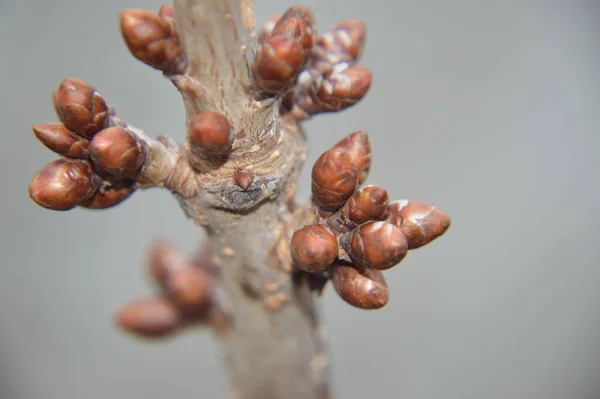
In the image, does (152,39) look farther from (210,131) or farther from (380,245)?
(380,245)

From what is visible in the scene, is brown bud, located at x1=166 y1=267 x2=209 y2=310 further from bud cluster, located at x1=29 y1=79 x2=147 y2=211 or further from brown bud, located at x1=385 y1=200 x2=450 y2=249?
brown bud, located at x1=385 y1=200 x2=450 y2=249

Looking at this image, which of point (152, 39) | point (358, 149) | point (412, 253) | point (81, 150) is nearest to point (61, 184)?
point (81, 150)

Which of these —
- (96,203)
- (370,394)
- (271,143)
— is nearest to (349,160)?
(271,143)

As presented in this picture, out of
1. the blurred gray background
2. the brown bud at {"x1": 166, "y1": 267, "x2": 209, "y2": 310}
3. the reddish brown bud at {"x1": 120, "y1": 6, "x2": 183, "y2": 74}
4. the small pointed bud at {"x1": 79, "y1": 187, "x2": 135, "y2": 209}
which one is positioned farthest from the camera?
the blurred gray background

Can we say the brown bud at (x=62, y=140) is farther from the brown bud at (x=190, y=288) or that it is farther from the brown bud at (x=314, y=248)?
the brown bud at (x=190, y=288)

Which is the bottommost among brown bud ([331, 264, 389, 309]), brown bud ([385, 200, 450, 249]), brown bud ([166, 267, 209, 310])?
brown bud ([166, 267, 209, 310])

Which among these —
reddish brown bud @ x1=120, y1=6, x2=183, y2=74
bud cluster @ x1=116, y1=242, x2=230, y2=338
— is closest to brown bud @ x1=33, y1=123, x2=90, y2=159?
reddish brown bud @ x1=120, y1=6, x2=183, y2=74

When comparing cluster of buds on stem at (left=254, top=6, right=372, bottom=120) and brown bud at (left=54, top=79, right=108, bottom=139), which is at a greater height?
cluster of buds on stem at (left=254, top=6, right=372, bottom=120)
